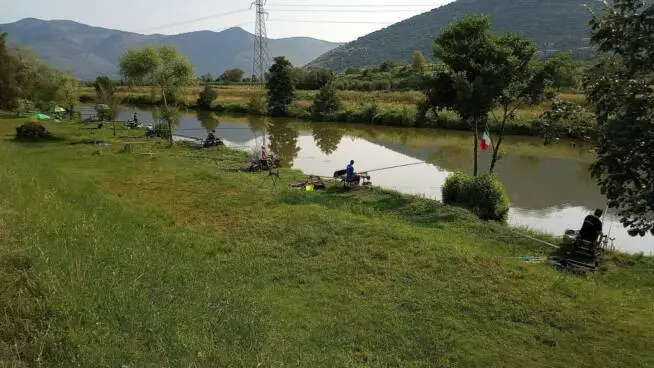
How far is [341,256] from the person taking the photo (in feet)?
37.2

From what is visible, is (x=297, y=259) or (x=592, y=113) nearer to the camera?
(x=592, y=113)

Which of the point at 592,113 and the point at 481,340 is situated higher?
the point at 592,113

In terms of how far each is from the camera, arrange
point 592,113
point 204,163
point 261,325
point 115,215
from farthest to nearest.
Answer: point 204,163 < point 115,215 < point 261,325 < point 592,113

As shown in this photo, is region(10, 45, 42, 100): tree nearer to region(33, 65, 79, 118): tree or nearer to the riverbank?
region(33, 65, 79, 118): tree

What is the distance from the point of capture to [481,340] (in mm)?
7781

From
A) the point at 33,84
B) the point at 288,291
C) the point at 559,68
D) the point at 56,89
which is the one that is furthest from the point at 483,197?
the point at 33,84

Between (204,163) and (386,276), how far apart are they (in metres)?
16.4

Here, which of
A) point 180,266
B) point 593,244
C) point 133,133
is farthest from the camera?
point 133,133

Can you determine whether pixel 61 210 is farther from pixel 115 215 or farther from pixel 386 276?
pixel 386 276

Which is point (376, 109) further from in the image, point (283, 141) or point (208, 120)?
point (208, 120)

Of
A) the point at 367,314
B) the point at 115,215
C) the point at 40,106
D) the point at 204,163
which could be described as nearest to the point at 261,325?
the point at 367,314

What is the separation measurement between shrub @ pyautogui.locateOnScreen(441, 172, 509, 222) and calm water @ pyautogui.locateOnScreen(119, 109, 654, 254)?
1.11m

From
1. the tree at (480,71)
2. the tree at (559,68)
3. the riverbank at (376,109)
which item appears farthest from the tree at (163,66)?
the tree at (559,68)

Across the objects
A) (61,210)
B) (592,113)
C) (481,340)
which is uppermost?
(592,113)
